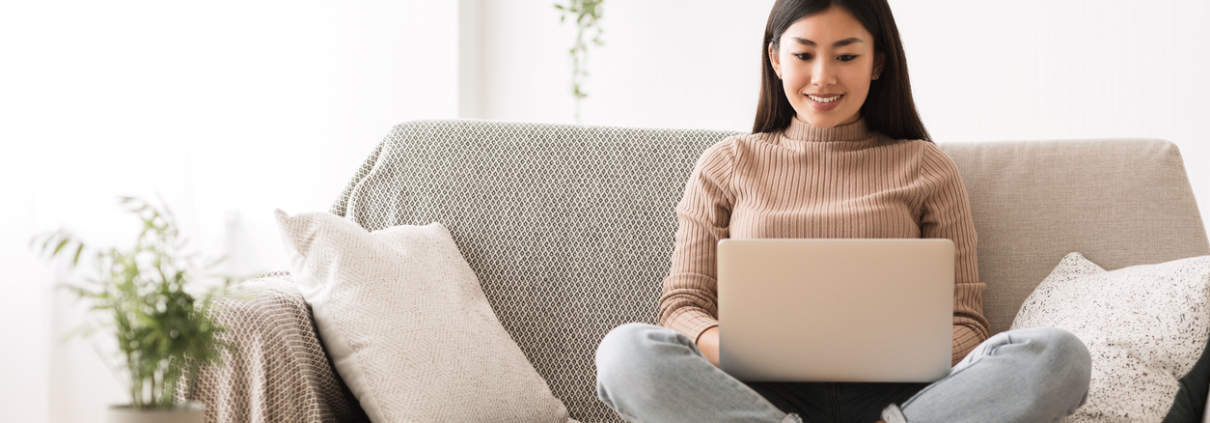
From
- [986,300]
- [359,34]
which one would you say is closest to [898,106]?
[986,300]

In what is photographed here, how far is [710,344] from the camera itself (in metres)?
1.34

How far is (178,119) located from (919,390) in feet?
5.30

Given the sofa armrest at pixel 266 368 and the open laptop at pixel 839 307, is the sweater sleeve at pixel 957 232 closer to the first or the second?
the open laptop at pixel 839 307

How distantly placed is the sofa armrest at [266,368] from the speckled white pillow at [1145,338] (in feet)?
3.53

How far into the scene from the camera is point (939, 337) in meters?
1.11

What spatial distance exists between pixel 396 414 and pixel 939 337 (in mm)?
727

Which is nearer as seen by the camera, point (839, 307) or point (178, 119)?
point (839, 307)

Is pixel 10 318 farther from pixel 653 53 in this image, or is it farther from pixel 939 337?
pixel 653 53

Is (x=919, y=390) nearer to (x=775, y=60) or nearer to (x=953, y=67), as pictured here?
(x=775, y=60)

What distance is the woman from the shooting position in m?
1.21

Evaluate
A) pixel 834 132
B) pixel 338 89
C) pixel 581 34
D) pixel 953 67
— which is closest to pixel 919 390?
pixel 834 132

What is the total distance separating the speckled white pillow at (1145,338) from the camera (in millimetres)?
1301

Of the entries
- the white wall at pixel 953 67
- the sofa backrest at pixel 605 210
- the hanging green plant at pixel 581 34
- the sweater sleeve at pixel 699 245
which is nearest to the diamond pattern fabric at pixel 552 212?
the sofa backrest at pixel 605 210

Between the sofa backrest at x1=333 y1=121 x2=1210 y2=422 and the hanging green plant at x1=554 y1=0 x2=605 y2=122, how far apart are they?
0.96 meters
